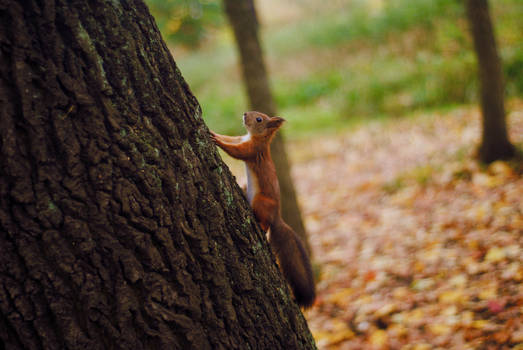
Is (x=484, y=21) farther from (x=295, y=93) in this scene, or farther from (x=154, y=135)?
(x=295, y=93)

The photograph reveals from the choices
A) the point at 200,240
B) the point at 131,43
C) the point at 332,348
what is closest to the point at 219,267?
the point at 200,240

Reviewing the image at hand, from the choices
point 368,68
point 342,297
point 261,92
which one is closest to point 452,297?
point 342,297

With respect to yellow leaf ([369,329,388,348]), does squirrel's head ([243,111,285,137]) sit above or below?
above

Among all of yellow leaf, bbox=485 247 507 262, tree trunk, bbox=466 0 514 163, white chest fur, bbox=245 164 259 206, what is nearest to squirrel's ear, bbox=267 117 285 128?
white chest fur, bbox=245 164 259 206

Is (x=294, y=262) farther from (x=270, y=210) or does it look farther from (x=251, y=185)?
(x=251, y=185)

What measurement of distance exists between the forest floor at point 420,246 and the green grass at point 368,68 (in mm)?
1839

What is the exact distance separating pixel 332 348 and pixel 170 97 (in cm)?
218

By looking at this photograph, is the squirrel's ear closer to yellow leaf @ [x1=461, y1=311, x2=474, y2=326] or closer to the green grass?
yellow leaf @ [x1=461, y1=311, x2=474, y2=326]

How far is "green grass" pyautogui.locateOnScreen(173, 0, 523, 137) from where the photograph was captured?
867 cm

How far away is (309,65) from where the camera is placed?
43.9 ft

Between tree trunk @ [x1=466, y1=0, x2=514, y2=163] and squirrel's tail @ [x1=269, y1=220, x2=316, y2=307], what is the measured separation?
3.94 meters

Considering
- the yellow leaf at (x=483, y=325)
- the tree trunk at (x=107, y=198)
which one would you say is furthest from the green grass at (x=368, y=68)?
the tree trunk at (x=107, y=198)

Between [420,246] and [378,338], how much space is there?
136cm

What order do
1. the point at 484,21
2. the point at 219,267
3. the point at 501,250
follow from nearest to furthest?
the point at 219,267 → the point at 501,250 → the point at 484,21
